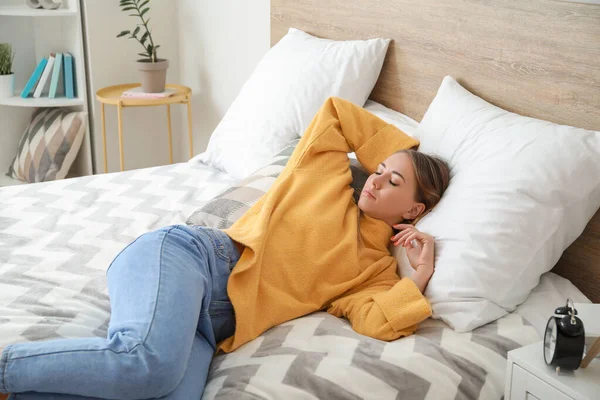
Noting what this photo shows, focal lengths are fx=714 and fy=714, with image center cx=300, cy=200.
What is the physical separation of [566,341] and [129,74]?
2597 mm

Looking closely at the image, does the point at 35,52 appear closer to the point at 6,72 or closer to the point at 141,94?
the point at 6,72

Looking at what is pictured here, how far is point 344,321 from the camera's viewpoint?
4.74ft

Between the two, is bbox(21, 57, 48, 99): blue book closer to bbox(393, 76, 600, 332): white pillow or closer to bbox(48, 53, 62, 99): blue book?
bbox(48, 53, 62, 99): blue book

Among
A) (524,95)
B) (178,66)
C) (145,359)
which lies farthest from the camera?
(178,66)

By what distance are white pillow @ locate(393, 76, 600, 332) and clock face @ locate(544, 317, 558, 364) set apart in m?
0.22

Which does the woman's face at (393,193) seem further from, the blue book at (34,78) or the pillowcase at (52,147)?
the blue book at (34,78)

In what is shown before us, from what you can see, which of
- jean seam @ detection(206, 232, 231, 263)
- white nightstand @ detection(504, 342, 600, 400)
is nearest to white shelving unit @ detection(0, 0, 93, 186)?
jean seam @ detection(206, 232, 231, 263)

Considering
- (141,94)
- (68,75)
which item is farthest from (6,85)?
(141,94)

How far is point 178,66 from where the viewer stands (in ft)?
11.2

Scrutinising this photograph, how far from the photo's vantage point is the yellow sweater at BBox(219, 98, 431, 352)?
1.38m

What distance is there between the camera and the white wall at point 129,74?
123 inches

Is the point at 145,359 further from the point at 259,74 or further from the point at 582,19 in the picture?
the point at 259,74

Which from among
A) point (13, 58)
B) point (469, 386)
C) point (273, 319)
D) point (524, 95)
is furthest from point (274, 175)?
point (13, 58)

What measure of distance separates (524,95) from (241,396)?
96 cm
